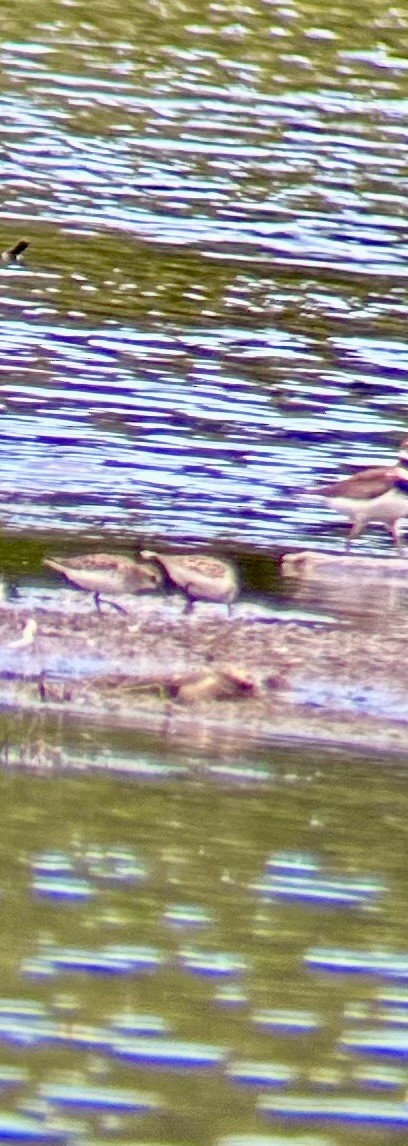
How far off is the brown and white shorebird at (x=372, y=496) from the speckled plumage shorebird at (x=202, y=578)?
1.80m

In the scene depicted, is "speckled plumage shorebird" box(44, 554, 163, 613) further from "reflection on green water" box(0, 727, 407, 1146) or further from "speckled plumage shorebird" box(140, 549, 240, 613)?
"reflection on green water" box(0, 727, 407, 1146)

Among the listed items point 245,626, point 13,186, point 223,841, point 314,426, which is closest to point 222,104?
point 13,186

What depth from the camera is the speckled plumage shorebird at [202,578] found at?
11.1 meters

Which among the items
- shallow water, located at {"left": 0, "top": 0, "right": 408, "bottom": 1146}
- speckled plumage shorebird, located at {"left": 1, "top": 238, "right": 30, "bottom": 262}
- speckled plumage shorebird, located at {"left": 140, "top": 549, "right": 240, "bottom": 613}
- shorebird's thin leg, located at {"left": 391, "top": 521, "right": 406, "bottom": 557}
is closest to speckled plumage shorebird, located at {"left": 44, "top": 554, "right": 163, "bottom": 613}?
speckled plumage shorebird, located at {"left": 140, "top": 549, "right": 240, "bottom": 613}

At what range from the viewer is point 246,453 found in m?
14.7

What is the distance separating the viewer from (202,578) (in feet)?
36.7

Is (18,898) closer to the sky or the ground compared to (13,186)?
closer to the ground

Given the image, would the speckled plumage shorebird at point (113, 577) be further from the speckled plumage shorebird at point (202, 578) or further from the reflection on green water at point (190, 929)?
the reflection on green water at point (190, 929)

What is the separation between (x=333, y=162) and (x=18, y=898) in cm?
1616

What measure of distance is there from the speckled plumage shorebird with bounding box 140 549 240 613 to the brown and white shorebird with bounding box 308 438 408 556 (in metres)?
1.80

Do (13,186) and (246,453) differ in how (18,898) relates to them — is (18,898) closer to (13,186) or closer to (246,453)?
(246,453)

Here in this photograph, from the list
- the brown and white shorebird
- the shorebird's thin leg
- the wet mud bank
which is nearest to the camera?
the wet mud bank

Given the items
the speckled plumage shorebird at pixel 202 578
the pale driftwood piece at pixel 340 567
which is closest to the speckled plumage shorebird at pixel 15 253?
the pale driftwood piece at pixel 340 567

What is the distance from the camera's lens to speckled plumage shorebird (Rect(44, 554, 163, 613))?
11047 millimetres
